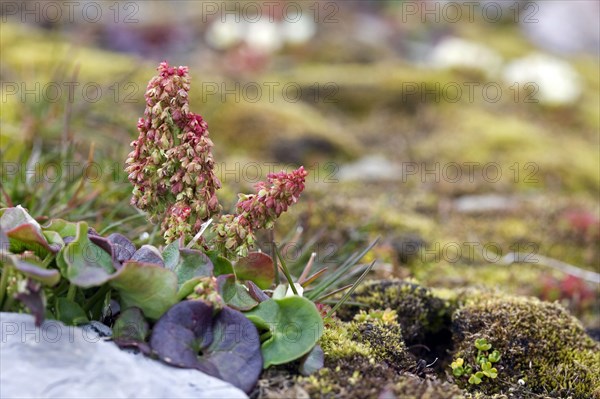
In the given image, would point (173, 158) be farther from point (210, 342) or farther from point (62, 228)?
point (210, 342)

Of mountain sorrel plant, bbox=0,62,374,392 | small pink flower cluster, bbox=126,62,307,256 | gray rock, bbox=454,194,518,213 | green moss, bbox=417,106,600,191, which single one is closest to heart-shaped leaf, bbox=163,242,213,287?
mountain sorrel plant, bbox=0,62,374,392

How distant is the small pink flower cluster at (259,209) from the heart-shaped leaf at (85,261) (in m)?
0.37

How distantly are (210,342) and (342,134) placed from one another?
4.66 m

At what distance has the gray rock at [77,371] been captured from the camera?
65.6 inches

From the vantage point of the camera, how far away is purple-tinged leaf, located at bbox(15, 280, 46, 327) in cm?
165

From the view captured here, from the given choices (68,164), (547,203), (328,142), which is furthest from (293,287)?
(328,142)

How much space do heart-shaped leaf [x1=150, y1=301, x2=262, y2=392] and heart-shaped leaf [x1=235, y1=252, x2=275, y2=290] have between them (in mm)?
296

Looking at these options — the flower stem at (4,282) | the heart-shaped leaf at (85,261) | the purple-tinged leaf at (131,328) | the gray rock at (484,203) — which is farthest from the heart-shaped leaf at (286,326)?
the gray rock at (484,203)

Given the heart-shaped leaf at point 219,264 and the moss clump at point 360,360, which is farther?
the heart-shaped leaf at point 219,264

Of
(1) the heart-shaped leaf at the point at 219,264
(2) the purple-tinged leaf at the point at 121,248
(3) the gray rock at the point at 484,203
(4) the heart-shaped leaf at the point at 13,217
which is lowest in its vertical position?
(3) the gray rock at the point at 484,203

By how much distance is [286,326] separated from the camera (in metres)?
1.92

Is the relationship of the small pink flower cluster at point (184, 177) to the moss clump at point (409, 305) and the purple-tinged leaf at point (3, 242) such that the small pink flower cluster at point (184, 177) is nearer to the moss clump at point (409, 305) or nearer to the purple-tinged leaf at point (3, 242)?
the purple-tinged leaf at point (3, 242)

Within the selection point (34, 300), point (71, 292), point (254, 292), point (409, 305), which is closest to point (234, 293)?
point (254, 292)

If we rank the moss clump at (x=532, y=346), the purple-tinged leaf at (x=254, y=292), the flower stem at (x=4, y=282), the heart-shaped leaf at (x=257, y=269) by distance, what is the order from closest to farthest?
the flower stem at (x=4, y=282) → the purple-tinged leaf at (x=254, y=292) → the heart-shaped leaf at (x=257, y=269) → the moss clump at (x=532, y=346)
